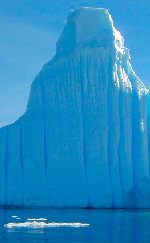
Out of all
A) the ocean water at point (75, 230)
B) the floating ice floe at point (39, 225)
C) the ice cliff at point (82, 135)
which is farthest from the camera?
the ice cliff at point (82, 135)

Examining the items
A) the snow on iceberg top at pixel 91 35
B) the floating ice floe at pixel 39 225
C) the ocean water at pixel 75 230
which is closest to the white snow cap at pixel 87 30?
the snow on iceberg top at pixel 91 35

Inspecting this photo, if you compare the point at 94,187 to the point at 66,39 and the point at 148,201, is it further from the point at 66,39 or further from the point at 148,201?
the point at 66,39

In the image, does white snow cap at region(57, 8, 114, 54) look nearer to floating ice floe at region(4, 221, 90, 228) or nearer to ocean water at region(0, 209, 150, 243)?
ocean water at region(0, 209, 150, 243)

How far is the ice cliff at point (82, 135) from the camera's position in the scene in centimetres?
2323

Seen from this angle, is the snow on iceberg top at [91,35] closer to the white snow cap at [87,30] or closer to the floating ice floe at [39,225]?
the white snow cap at [87,30]

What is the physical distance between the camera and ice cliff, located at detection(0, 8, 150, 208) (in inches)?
915

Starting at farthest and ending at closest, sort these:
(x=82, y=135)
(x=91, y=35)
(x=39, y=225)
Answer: (x=91, y=35), (x=82, y=135), (x=39, y=225)

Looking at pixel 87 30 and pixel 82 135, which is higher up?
pixel 87 30

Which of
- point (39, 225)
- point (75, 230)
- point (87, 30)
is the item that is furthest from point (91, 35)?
point (75, 230)

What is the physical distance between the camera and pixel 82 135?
23438 mm

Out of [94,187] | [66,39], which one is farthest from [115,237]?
[66,39]

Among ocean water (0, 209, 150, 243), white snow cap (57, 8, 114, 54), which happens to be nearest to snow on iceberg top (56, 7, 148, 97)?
white snow cap (57, 8, 114, 54)

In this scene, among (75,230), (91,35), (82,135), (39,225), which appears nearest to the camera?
(75,230)

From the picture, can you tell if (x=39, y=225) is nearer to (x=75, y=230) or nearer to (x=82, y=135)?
(x=75, y=230)
